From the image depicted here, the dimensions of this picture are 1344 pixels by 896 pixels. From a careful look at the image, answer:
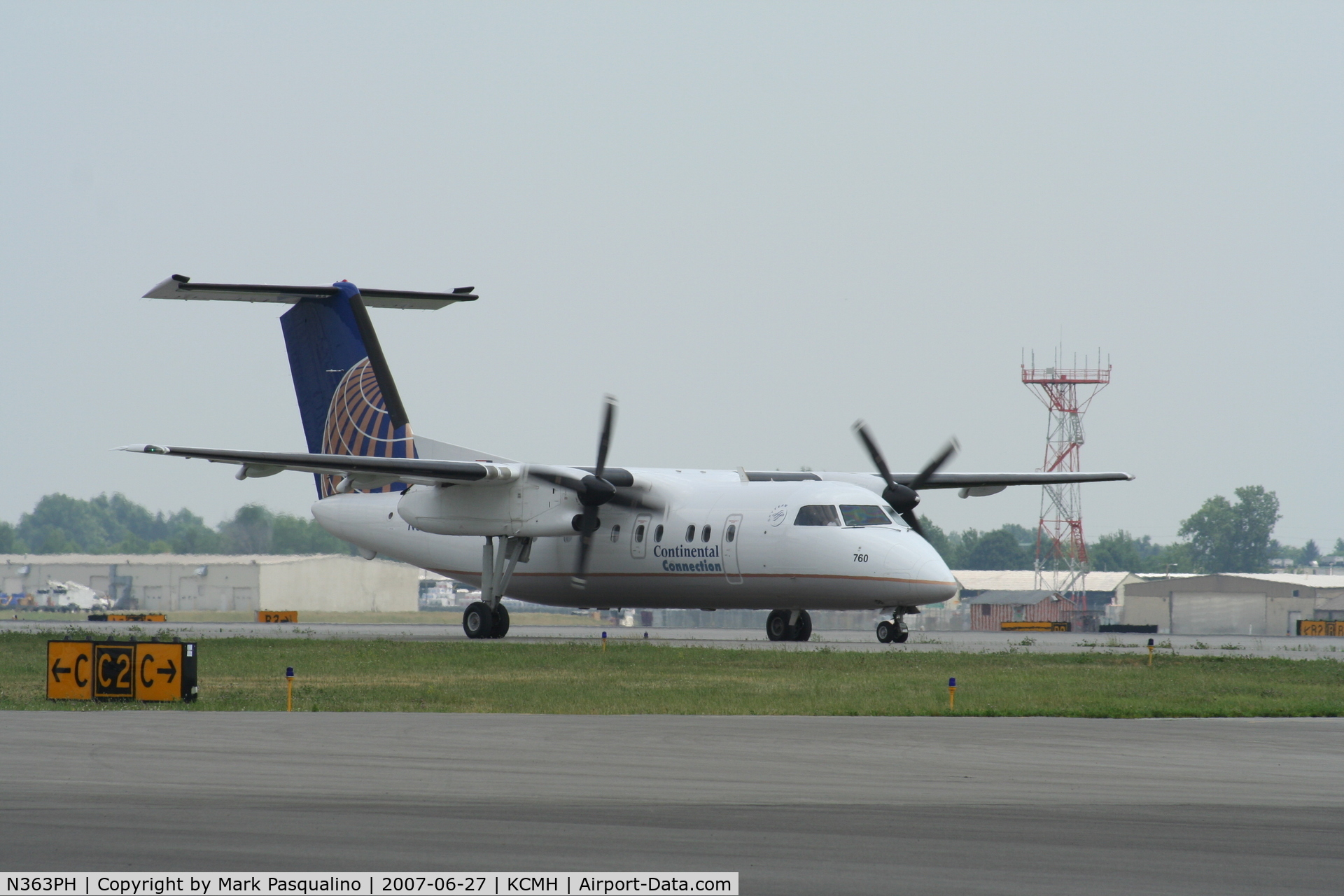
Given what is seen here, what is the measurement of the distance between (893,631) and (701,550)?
4.58 m

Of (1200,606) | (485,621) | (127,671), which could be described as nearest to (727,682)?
(127,671)

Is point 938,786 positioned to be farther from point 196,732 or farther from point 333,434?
point 333,434

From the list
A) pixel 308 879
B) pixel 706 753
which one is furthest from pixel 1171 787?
pixel 308 879

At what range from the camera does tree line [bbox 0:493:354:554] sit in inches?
4131

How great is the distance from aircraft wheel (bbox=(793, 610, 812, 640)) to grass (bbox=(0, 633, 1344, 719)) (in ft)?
18.5

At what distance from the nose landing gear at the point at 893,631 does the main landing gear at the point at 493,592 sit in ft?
28.0

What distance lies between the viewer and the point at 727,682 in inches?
891

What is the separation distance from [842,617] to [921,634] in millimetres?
34963

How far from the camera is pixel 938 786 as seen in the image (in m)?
11.8

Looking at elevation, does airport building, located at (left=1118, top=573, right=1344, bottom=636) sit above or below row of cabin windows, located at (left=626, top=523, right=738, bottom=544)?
below

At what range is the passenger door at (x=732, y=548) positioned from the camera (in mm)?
33250

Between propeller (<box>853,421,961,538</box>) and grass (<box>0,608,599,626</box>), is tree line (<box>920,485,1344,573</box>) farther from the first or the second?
propeller (<box>853,421,961,538</box>)
